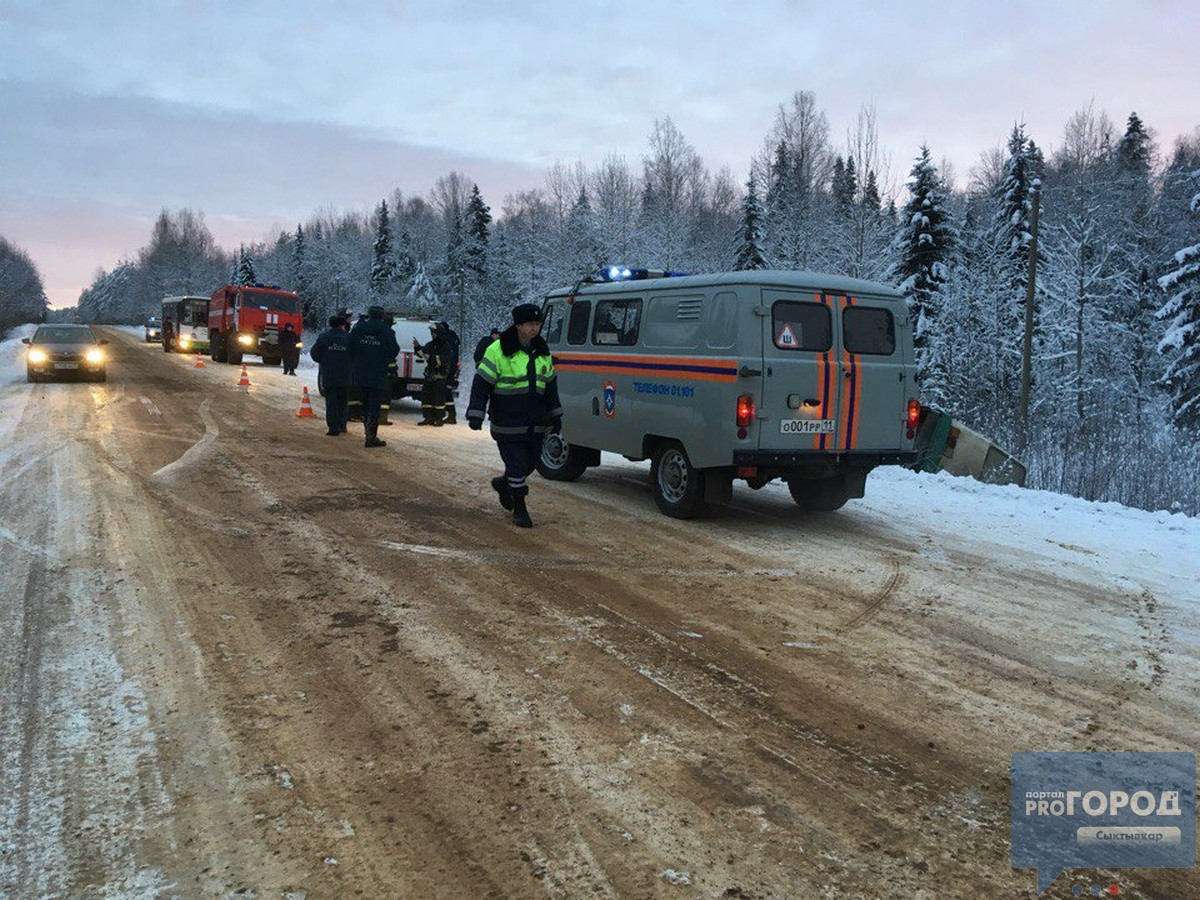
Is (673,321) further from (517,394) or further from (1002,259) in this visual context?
(1002,259)

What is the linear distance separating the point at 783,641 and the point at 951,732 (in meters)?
1.16

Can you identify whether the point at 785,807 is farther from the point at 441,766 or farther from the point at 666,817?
the point at 441,766

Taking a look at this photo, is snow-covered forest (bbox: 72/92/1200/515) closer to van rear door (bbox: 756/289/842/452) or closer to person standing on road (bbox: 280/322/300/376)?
van rear door (bbox: 756/289/842/452)

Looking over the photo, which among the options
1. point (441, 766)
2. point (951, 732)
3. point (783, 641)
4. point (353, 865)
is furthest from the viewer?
point (783, 641)

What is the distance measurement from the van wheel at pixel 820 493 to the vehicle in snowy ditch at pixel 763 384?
0.5 inches

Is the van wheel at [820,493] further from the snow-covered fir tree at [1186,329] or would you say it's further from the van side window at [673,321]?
the snow-covered fir tree at [1186,329]

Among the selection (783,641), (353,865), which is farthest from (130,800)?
(783,641)

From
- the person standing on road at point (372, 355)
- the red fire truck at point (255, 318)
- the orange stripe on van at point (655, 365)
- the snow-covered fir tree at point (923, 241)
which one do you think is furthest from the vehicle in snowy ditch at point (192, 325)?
the orange stripe on van at point (655, 365)

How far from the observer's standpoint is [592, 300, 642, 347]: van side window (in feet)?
28.3

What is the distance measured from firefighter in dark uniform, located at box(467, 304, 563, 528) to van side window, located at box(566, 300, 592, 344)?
1917 millimetres

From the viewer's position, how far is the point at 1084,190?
3656cm

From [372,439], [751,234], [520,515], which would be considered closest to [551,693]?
[520,515]

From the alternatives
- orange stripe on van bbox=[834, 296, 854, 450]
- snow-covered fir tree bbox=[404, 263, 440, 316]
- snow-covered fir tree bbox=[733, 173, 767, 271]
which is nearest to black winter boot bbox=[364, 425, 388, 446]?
orange stripe on van bbox=[834, 296, 854, 450]

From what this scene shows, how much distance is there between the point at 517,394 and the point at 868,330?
3302 mm
